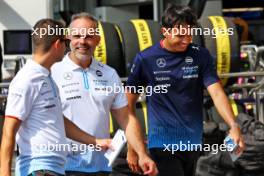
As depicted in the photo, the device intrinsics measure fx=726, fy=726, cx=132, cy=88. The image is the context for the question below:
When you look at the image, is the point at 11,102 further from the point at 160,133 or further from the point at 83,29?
the point at 160,133

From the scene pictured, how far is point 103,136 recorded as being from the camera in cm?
471

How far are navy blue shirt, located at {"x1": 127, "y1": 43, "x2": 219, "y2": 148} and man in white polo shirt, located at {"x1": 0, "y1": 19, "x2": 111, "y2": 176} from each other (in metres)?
1.17

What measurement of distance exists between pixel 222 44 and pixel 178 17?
223 centimetres

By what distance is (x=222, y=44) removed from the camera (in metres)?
7.28

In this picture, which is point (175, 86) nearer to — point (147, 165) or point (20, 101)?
point (147, 165)

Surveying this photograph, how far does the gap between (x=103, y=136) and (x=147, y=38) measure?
2626 millimetres

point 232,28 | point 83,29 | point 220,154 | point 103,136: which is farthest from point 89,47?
point 232,28

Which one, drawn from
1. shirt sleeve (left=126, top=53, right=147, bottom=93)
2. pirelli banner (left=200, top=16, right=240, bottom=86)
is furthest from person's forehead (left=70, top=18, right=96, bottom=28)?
pirelli banner (left=200, top=16, right=240, bottom=86)

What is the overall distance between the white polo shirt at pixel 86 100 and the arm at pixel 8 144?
0.71 meters

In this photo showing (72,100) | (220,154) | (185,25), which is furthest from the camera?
(220,154)

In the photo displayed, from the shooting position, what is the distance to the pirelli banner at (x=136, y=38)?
281 inches

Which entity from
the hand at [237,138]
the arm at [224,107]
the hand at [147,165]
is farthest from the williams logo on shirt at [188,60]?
the hand at [147,165]

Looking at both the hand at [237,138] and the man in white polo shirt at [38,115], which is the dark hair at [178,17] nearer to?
the hand at [237,138]

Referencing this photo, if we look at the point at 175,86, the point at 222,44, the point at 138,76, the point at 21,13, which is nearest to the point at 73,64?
the point at 138,76
